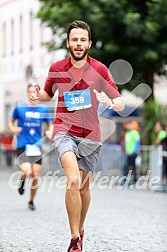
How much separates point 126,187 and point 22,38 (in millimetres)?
25748

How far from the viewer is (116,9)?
71.1 ft

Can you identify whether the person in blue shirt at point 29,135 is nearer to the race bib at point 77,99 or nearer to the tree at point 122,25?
the race bib at point 77,99

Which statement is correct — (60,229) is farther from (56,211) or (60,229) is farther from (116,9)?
(116,9)

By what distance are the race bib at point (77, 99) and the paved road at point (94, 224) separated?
51.7 inches

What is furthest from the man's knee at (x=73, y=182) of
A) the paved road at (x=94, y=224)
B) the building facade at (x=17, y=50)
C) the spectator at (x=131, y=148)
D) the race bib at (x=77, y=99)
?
the building facade at (x=17, y=50)

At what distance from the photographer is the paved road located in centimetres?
773

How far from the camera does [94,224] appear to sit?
9883 mm

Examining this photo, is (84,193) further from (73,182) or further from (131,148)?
(131,148)

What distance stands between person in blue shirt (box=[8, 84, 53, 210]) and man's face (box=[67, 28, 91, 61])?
16.5 feet

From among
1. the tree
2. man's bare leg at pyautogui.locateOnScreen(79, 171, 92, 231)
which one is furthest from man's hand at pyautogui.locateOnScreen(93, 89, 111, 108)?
the tree

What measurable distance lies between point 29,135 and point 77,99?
212 inches

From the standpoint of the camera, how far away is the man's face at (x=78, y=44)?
6812 millimetres

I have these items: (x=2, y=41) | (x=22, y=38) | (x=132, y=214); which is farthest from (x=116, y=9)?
(x=2, y=41)

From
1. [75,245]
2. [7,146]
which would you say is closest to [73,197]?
[75,245]
